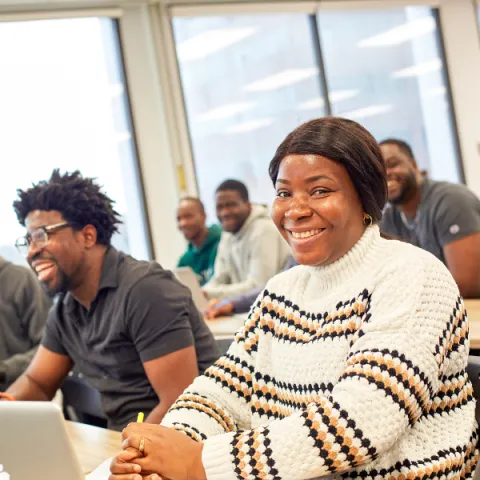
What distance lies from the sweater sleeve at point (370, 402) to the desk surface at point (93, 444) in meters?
0.66

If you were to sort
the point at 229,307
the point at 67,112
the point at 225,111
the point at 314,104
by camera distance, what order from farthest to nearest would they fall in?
the point at 314,104 < the point at 225,111 < the point at 67,112 < the point at 229,307

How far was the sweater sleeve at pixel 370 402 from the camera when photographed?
1.34m

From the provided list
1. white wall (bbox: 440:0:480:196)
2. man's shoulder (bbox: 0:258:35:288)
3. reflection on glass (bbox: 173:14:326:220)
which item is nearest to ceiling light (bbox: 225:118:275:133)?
reflection on glass (bbox: 173:14:326:220)

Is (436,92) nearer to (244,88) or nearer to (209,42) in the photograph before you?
Result: (244,88)

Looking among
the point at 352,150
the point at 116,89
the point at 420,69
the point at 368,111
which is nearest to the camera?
the point at 352,150

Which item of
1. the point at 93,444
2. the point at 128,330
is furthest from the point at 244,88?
the point at 93,444

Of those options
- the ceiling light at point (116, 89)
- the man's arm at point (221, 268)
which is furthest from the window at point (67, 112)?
the man's arm at point (221, 268)

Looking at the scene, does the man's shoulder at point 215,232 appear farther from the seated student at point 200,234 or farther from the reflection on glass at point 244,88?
the reflection on glass at point 244,88

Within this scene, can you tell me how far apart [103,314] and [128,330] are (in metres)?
0.13

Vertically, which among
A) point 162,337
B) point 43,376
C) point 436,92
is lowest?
point 43,376

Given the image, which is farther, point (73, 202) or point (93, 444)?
point (73, 202)

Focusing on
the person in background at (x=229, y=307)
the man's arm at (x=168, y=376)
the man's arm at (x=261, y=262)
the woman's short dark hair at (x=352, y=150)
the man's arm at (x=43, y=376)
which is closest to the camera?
the woman's short dark hair at (x=352, y=150)

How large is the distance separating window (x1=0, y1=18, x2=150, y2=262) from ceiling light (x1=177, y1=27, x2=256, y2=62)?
0.63 metres

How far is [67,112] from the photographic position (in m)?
6.59
